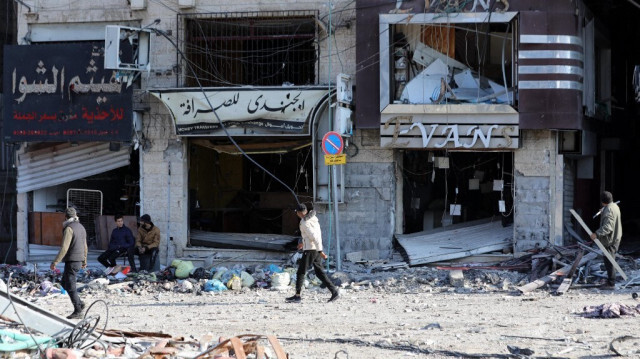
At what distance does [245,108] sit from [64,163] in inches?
165

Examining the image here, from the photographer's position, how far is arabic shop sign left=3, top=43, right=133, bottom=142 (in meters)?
17.7

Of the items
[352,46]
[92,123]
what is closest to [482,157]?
[352,46]

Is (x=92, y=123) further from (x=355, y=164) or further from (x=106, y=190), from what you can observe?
(x=355, y=164)

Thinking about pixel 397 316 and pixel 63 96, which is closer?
pixel 397 316

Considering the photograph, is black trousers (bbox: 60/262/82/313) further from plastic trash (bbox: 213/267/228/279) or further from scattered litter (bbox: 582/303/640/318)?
scattered litter (bbox: 582/303/640/318)

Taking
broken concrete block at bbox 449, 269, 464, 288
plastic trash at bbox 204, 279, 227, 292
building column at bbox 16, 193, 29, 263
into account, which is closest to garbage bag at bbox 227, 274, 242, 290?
plastic trash at bbox 204, 279, 227, 292

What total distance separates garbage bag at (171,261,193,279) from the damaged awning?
393cm

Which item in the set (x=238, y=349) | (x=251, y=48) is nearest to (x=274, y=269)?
(x=251, y=48)

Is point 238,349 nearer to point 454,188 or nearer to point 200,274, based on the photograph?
point 200,274

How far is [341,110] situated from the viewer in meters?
16.3

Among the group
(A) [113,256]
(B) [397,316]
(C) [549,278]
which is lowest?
(B) [397,316]

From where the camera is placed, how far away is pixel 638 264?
1559 cm

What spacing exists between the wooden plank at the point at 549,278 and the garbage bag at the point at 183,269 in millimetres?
5925

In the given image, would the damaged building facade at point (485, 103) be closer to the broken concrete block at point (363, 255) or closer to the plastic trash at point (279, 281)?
the broken concrete block at point (363, 255)
